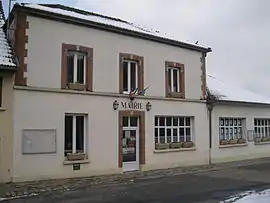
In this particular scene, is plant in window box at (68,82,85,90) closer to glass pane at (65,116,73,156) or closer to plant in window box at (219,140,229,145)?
glass pane at (65,116,73,156)

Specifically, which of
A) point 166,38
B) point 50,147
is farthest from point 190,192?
point 166,38

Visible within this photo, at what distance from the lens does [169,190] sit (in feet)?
41.0

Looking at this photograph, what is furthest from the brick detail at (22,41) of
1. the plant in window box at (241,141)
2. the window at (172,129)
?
the plant in window box at (241,141)

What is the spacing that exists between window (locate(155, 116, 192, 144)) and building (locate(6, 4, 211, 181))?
0.17 ft

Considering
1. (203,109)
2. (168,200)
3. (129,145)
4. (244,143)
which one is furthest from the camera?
(244,143)

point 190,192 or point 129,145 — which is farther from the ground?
point 129,145

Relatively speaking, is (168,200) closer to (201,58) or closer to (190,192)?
(190,192)

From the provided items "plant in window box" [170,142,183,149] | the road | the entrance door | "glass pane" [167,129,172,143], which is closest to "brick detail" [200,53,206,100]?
"glass pane" [167,129,172,143]

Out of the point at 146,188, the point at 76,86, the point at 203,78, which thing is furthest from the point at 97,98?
the point at 203,78

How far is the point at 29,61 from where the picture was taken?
14688 millimetres

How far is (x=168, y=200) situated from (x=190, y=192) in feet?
5.38

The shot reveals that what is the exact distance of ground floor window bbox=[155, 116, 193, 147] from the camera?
62.3 ft

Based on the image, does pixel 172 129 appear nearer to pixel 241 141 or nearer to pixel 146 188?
pixel 241 141

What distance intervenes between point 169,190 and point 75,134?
5282 mm
